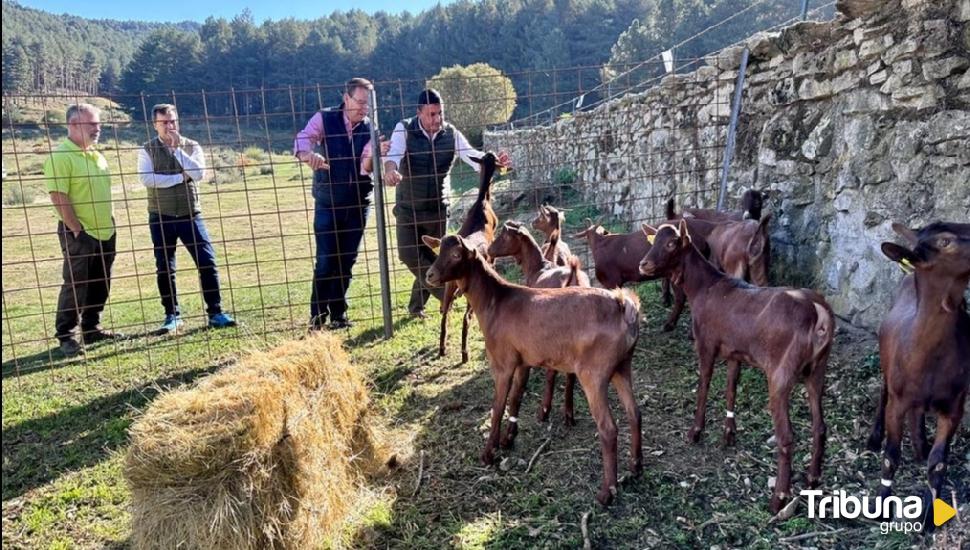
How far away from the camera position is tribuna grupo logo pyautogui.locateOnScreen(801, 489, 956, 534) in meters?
3.49

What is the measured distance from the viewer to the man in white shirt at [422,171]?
7137 millimetres

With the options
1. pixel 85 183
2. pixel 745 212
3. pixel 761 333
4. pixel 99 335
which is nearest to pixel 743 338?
pixel 761 333

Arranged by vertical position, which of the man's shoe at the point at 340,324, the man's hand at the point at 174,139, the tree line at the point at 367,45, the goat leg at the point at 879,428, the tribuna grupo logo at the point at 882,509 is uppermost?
the tree line at the point at 367,45

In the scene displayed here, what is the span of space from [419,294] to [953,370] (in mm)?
5598

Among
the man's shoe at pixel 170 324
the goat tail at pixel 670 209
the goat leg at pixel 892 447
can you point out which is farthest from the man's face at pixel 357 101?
the goat leg at pixel 892 447

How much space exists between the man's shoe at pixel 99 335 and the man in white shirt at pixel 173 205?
48cm

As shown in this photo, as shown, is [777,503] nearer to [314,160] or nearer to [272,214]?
[314,160]

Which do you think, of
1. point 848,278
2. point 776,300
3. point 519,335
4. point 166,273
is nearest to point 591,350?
point 519,335

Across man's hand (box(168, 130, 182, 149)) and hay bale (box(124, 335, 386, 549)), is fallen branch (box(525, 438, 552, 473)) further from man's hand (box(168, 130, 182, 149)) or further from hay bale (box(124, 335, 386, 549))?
man's hand (box(168, 130, 182, 149))

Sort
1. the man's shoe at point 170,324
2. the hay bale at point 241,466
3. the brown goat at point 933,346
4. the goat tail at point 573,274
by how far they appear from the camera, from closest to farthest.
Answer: the hay bale at point 241,466, the brown goat at point 933,346, the goat tail at point 573,274, the man's shoe at point 170,324

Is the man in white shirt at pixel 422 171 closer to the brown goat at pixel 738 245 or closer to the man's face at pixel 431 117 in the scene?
the man's face at pixel 431 117

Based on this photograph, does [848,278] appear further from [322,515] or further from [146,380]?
[146,380]

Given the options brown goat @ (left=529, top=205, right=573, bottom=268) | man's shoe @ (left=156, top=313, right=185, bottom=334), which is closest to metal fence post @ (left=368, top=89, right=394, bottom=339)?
brown goat @ (left=529, top=205, right=573, bottom=268)

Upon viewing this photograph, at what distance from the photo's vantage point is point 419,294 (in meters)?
8.02
